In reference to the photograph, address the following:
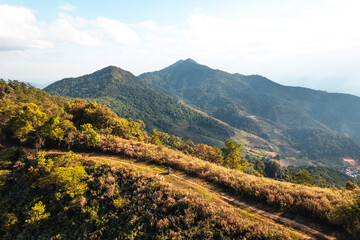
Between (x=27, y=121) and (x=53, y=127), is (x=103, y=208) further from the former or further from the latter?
(x=27, y=121)

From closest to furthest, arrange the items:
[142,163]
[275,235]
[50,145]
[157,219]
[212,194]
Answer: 1. [275,235]
2. [157,219]
3. [212,194]
4. [142,163]
5. [50,145]

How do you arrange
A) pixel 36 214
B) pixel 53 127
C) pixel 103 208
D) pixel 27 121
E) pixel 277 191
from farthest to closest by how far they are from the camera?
1. pixel 53 127
2. pixel 27 121
3. pixel 36 214
4. pixel 103 208
5. pixel 277 191

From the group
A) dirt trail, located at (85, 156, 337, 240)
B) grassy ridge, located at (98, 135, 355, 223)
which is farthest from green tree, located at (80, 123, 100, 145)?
dirt trail, located at (85, 156, 337, 240)

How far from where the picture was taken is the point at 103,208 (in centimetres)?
1588

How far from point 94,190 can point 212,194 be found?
1275cm

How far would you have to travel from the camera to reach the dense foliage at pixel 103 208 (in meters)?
12.0

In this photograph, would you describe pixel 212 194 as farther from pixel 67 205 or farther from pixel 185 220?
pixel 67 205

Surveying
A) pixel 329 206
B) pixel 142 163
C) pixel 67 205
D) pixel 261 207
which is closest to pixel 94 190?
pixel 67 205

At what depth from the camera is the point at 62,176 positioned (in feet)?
58.0

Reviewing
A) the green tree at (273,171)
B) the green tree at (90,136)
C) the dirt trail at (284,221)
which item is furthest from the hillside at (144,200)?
the green tree at (273,171)

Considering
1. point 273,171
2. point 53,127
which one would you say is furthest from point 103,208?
point 273,171

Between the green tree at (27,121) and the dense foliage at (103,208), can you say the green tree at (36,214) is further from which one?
the green tree at (27,121)

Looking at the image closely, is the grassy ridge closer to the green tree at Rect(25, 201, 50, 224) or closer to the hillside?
the hillside

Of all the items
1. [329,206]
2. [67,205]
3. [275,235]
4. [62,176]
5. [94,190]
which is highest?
[329,206]
